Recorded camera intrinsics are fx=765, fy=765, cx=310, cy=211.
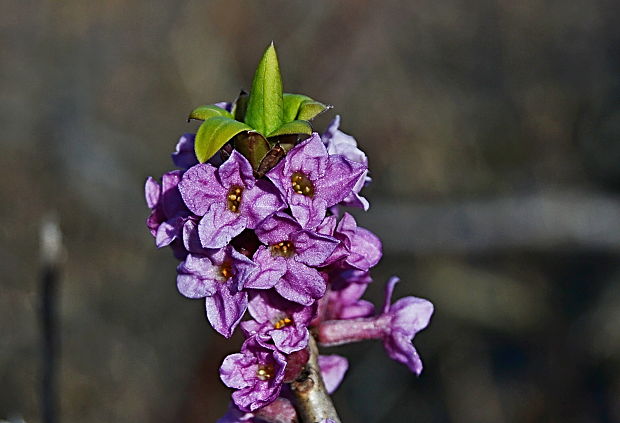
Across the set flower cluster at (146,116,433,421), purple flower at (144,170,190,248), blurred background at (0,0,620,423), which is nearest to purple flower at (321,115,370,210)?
flower cluster at (146,116,433,421)

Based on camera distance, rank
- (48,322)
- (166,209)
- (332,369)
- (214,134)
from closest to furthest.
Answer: (214,134) → (166,209) → (332,369) → (48,322)

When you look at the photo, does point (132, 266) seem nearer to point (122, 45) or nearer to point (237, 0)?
point (122, 45)

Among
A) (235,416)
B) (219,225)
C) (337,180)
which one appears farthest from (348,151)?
(235,416)

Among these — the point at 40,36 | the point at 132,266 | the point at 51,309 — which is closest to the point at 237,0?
the point at 40,36

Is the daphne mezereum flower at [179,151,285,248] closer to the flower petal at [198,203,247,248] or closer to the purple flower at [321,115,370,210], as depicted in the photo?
the flower petal at [198,203,247,248]

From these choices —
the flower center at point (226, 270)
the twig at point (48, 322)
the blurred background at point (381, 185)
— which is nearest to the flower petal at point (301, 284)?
the flower center at point (226, 270)

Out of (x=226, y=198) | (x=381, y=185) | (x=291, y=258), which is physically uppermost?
(x=226, y=198)

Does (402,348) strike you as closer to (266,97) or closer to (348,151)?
(348,151)
